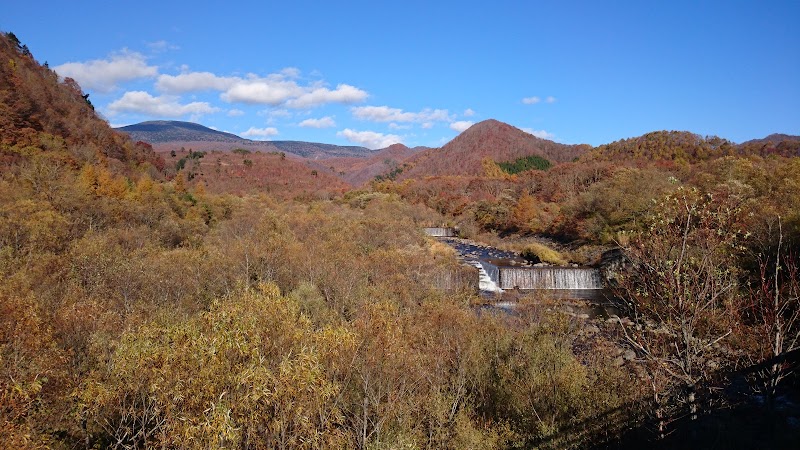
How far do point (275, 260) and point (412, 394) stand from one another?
793 inches

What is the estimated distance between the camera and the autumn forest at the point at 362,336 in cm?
933

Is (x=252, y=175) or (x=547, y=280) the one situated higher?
(x=252, y=175)

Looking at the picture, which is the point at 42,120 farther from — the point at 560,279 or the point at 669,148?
the point at 669,148

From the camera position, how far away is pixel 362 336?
1401 cm

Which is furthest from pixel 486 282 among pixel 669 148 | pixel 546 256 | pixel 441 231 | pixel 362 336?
pixel 669 148

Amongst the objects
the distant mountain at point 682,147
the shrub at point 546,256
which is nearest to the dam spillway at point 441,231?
the shrub at point 546,256

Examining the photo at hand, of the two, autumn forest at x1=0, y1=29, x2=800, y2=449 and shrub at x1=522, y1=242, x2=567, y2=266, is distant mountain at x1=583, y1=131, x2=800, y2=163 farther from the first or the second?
shrub at x1=522, y1=242, x2=567, y2=266

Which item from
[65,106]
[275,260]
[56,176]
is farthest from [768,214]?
[65,106]

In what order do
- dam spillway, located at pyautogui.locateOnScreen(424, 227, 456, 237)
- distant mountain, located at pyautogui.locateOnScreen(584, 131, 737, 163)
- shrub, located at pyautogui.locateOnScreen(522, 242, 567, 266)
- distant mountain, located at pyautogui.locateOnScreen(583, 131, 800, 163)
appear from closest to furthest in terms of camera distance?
shrub, located at pyautogui.locateOnScreen(522, 242, 567, 266) < dam spillway, located at pyautogui.locateOnScreen(424, 227, 456, 237) < distant mountain, located at pyautogui.locateOnScreen(583, 131, 800, 163) < distant mountain, located at pyautogui.locateOnScreen(584, 131, 737, 163)

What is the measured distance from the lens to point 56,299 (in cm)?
1944

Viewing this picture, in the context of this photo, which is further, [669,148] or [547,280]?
[669,148]

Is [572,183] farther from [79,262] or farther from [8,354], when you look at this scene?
[8,354]

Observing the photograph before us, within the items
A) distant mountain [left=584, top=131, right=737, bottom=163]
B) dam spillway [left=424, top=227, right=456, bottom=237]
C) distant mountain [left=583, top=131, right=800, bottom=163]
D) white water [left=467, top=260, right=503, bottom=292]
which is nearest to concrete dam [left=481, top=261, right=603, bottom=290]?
white water [left=467, top=260, right=503, bottom=292]

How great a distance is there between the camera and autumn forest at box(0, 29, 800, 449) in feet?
30.6
